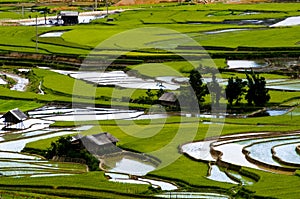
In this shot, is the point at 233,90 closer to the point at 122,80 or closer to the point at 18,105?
the point at 122,80

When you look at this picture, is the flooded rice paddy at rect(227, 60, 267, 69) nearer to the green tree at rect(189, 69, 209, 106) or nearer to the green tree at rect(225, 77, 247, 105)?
the green tree at rect(189, 69, 209, 106)

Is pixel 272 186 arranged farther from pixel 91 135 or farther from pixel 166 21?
pixel 166 21

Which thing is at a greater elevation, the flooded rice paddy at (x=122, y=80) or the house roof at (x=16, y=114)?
Result: the house roof at (x=16, y=114)

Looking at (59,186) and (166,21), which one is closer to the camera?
(59,186)

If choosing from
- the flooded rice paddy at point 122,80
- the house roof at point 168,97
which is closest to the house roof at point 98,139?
the house roof at point 168,97

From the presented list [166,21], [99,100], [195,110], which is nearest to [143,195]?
[195,110]

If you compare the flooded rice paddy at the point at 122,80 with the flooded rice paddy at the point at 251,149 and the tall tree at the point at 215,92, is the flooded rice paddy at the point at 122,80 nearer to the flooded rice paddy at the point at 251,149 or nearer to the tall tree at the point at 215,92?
the tall tree at the point at 215,92
